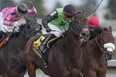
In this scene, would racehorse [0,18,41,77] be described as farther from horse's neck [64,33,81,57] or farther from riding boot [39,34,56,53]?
horse's neck [64,33,81,57]

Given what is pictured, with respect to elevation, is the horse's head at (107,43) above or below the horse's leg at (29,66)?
above

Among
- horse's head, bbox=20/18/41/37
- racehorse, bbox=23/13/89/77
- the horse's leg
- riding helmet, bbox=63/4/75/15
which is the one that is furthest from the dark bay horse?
horse's head, bbox=20/18/41/37

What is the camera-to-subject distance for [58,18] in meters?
12.0

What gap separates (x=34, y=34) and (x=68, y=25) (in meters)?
1.61

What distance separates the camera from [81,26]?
10.9 m

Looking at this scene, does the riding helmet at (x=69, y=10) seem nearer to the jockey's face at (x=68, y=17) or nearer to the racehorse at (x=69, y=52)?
the jockey's face at (x=68, y=17)

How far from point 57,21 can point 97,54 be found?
1.06 meters

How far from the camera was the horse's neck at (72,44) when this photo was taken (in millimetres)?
11152

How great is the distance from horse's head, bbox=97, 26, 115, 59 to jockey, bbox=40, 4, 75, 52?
72 centimetres

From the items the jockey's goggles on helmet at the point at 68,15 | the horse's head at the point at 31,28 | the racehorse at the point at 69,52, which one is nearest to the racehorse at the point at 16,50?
the horse's head at the point at 31,28

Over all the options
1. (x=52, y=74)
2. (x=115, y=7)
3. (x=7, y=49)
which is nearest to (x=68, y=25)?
(x=52, y=74)

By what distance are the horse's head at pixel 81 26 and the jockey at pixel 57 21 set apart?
1.54 feet

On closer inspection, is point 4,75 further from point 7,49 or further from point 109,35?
point 109,35

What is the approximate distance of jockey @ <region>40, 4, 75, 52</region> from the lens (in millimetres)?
11617
